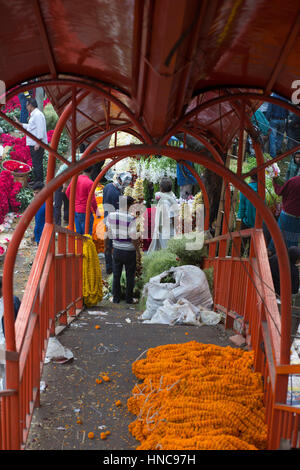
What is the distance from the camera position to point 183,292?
275 inches

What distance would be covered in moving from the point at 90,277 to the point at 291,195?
3.35 metres

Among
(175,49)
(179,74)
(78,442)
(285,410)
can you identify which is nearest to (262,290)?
(285,410)

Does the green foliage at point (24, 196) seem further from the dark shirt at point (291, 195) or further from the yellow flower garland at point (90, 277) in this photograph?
the dark shirt at point (291, 195)

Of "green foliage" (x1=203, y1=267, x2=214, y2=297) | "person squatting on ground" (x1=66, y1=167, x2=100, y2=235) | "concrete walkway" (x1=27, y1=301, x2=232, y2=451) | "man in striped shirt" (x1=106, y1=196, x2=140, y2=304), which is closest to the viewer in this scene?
"concrete walkway" (x1=27, y1=301, x2=232, y2=451)

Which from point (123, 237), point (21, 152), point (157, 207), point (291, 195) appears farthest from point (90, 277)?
point (21, 152)

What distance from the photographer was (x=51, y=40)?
2.79 m

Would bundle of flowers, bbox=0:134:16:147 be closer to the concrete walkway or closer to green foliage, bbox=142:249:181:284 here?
green foliage, bbox=142:249:181:284

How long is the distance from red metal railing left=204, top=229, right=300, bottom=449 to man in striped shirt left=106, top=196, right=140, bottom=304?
2.06 m

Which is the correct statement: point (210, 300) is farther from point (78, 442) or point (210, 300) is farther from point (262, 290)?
point (78, 442)

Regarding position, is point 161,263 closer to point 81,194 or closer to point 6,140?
point 81,194

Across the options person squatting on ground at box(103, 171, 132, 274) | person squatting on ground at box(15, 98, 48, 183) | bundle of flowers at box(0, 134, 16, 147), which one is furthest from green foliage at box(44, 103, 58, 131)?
person squatting on ground at box(103, 171, 132, 274)

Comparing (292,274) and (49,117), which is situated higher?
(49,117)

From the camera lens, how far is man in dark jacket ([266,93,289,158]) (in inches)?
445

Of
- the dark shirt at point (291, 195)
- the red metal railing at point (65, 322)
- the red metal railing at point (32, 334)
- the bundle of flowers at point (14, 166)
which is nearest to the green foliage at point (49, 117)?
the bundle of flowers at point (14, 166)
